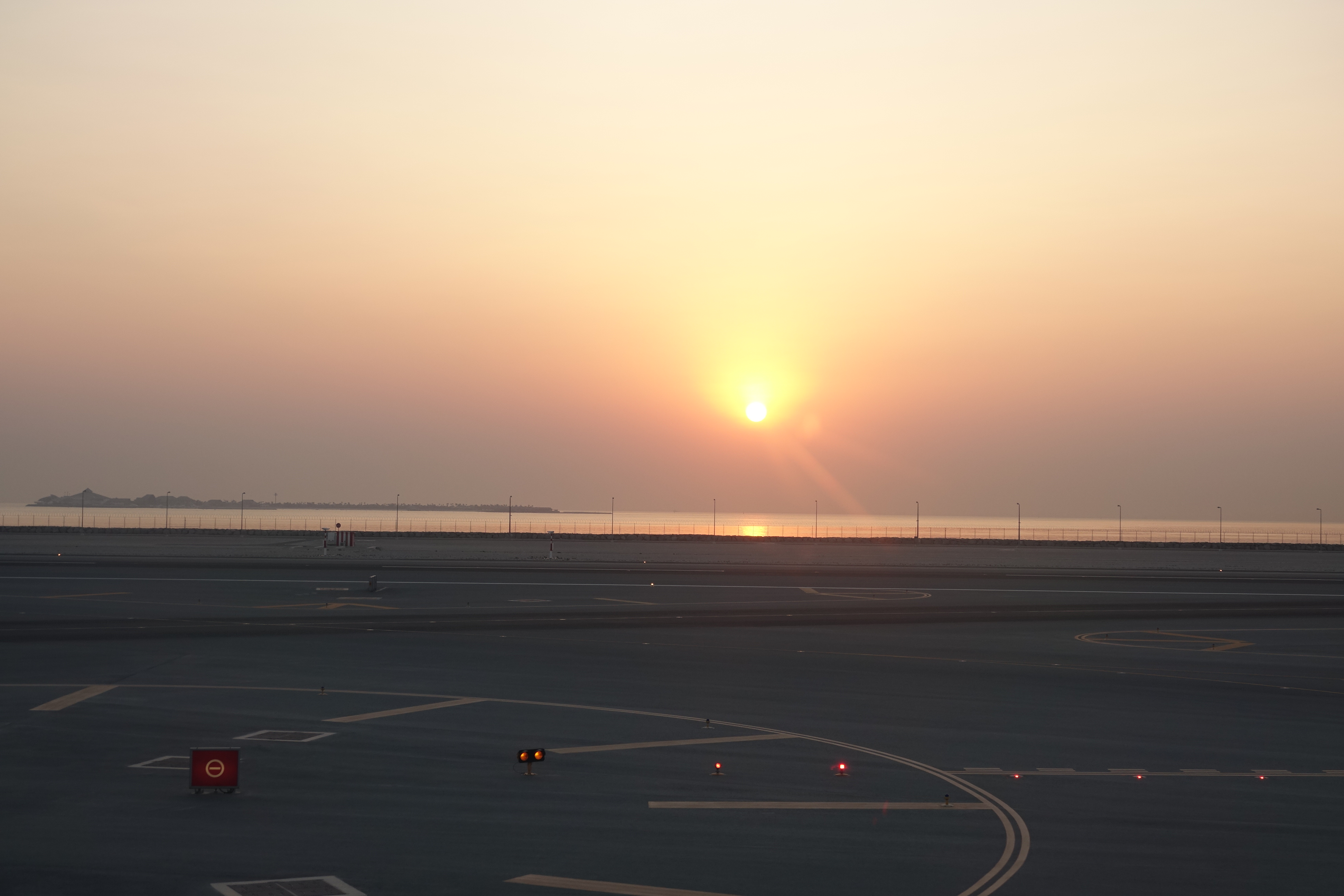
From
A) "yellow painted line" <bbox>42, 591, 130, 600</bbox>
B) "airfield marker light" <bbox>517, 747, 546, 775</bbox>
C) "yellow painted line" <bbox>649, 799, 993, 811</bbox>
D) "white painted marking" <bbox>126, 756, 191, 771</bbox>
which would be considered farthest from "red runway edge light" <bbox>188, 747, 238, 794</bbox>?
"yellow painted line" <bbox>42, 591, 130, 600</bbox>

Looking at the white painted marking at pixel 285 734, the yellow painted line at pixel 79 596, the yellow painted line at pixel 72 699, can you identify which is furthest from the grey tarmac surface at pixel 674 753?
the yellow painted line at pixel 79 596

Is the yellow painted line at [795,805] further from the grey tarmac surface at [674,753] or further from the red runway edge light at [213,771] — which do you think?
the red runway edge light at [213,771]

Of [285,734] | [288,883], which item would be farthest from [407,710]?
[288,883]

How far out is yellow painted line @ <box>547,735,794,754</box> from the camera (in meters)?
24.5

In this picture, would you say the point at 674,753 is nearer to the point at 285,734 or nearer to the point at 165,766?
the point at 285,734

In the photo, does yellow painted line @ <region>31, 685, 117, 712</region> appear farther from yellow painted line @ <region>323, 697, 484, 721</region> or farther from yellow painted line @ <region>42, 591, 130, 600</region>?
yellow painted line @ <region>42, 591, 130, 600</region>

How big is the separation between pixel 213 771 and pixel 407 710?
9.53 metres

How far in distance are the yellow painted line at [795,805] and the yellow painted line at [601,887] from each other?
423 centimetres

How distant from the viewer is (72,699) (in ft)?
98.9

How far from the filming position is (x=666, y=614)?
188 feet

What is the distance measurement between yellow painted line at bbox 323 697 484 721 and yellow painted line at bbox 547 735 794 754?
6254mm

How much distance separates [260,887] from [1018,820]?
12.4m

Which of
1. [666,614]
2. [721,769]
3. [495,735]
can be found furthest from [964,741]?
[666,614]

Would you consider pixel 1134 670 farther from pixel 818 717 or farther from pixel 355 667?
pixel 355 667
